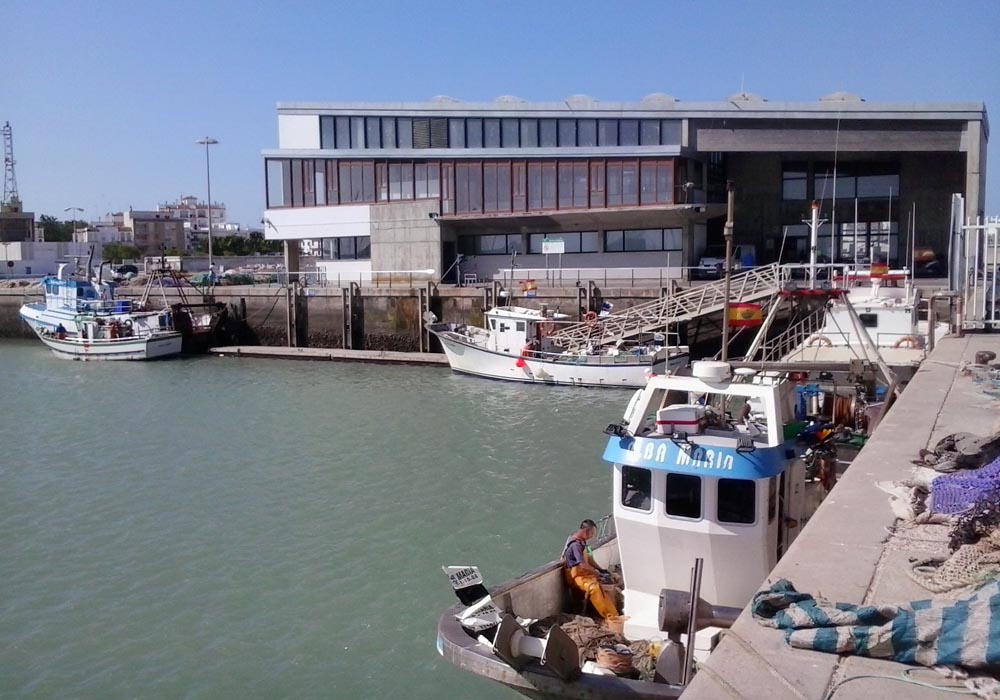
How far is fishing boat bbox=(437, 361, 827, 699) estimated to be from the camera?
793 cm

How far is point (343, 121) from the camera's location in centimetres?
4362

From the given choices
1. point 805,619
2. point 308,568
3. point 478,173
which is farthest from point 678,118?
point 805,619

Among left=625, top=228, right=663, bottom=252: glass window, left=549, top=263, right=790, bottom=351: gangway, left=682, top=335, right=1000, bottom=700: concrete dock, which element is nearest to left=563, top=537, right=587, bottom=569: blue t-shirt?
left=682, top=335, right=1000, bottom=700: concrete dock

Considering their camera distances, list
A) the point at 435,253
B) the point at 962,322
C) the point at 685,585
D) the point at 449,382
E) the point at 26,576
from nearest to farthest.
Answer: the point at 685,585, the point at 26,576, the point at 962,322, the point at 449,382, the point at 435,253

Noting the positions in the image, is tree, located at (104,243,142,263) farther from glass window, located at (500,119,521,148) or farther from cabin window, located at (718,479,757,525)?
cabin window, located at (718,479,757,525)

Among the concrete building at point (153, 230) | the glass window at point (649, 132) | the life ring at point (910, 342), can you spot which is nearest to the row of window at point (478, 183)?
the glass window at point (649, 132)

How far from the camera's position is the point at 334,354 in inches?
1444

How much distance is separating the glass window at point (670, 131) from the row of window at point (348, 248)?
14081mm

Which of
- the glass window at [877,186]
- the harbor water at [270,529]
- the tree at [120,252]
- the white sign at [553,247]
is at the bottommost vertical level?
the harbor water at [270,529]

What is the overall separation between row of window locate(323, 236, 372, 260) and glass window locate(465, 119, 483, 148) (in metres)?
6.45

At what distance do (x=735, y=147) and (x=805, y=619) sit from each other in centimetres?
3606

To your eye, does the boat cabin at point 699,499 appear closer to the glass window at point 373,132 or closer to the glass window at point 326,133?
the glass window at point 373,132

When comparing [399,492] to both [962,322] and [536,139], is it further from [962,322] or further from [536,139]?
[536,139]

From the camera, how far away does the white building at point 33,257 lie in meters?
77.2
